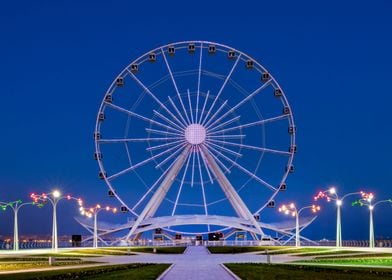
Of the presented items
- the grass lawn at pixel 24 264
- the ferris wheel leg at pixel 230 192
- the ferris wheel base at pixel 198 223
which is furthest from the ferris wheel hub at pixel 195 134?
the grass lawn at pixel 24 264

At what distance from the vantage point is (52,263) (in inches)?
1404

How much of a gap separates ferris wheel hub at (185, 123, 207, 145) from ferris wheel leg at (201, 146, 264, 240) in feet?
4.66

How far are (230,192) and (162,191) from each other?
809 centimetres

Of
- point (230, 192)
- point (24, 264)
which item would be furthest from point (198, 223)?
point (24, 264)

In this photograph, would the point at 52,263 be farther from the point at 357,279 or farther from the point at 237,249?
the point at 237,249

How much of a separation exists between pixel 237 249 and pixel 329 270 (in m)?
37.3

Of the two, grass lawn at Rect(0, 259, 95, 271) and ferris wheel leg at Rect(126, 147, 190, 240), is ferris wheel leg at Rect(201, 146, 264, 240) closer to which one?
ferris wheel leg at Rect(126, 147, 190, 240)

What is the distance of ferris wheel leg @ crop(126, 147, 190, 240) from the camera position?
220ft

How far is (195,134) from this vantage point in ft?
215

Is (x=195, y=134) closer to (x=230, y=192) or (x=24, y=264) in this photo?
(x=230, y=192)

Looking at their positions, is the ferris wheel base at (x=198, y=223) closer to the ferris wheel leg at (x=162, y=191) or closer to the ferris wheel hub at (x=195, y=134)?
the ferris wheel leg at (x=162, y=191)

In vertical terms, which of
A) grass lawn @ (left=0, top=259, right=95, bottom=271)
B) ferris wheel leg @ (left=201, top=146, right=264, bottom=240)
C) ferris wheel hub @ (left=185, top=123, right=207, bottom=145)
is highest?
ferris wheel hub @ (left=185, top=123, right=207, bottom=145)

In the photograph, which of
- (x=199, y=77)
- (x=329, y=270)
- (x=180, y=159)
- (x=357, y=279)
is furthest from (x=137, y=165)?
(x=357, y=279)

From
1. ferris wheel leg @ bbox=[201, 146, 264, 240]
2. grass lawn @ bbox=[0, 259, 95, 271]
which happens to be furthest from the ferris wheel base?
grass lawn @ bbox=[0, 259, 95, 271]
